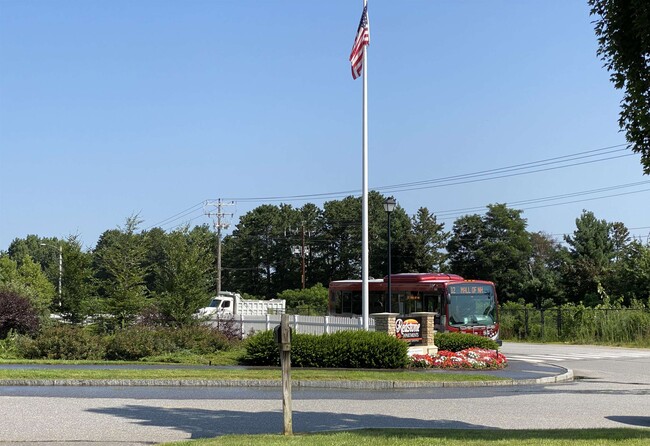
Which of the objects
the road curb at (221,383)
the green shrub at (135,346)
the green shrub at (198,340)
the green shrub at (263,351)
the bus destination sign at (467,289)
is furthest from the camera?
the bus destination sign at (467,289)

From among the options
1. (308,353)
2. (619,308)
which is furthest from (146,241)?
(619,308)

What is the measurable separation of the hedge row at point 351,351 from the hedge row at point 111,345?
5.57 metres

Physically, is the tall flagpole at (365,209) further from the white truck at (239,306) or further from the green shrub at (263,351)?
the white truck at (239,306)

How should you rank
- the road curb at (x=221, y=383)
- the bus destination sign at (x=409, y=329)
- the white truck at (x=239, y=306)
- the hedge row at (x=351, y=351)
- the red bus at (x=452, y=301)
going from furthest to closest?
the white truck at (x=239, y=306) → the red bus at (x=452, y=301) → the bus destination sign at (x=409, y=329) → the hedge row at (x=351, y=351) → the road curb at (x=221, y=383)

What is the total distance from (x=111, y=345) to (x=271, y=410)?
1385 cm

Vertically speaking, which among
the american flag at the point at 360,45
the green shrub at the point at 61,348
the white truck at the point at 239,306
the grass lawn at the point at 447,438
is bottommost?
the grass lawn at the point at 447,438

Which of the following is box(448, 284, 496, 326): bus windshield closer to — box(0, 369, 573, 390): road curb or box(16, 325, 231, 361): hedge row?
box(16, 325, 231, 361): hedge row

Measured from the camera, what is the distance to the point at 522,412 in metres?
14.2

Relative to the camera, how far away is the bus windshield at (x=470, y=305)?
3416cm

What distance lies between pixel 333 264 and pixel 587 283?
124 ft

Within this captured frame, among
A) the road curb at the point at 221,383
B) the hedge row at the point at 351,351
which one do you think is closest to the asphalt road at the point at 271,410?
the road curb at the point at 221,383

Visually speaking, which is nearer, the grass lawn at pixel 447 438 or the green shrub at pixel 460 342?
the grass lawn at pixel 447 438

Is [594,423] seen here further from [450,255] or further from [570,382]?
[450,255]

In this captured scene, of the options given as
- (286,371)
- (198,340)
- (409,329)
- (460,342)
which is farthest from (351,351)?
(286,371)
